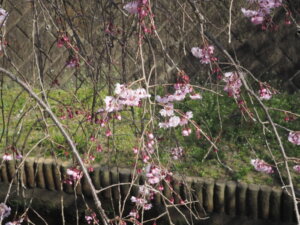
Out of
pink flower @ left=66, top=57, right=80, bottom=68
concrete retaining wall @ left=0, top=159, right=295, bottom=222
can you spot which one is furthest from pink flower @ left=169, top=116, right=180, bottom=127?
concrete retaining wall @ left=0, top=159, right=295, bottom=222

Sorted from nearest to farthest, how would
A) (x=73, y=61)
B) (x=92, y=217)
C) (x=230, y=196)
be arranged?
(x=92, y=217), (x=73, y=61), (x=230, y=196)

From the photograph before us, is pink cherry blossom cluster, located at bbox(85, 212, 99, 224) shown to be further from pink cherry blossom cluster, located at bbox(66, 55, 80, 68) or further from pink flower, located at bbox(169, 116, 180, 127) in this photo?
pink cherry blossom cluster, located at bbox(66, 55, 80, 68)

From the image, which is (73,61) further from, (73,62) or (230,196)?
(230,196)

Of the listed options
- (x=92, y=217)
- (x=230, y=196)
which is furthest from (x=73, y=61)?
(x=230, y=196)

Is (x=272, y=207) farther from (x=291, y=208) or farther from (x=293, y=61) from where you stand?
(x=293, y=61)

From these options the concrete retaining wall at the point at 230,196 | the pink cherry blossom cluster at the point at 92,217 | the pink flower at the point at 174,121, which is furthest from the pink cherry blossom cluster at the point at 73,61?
the concrete retaining wall at the point at 230,196

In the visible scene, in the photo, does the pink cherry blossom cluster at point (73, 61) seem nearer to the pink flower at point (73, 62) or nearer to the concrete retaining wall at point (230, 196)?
the pink flower at point (73, 62)

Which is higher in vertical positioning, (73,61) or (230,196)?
(73,61)

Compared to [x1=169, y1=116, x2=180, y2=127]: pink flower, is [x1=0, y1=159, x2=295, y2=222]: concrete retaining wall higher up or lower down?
lower down

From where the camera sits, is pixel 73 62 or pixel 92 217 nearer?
pixel 92 217

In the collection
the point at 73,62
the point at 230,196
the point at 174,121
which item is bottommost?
the point at 230,196

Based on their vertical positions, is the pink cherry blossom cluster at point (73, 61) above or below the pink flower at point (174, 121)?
above

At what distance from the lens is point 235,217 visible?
3.21 meters

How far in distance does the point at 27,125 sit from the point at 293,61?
90.6 inches
